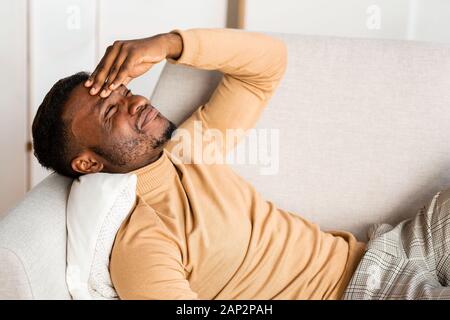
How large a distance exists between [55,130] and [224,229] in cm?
40

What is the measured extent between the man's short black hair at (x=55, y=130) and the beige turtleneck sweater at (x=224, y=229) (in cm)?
16

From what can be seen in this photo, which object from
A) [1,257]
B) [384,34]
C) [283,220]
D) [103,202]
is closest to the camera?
[1,257]

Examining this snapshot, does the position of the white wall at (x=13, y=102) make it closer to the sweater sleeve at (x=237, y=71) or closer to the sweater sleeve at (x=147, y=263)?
the sweater sleeve at (x=237, y=71)

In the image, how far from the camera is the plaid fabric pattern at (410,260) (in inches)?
60.9

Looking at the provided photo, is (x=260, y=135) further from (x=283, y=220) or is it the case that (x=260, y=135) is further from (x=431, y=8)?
(x=431, y=8)

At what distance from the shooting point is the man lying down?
4.96 feet

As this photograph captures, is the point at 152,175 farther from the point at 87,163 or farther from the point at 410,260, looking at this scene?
the point at 410,260

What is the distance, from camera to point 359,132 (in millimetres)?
1855

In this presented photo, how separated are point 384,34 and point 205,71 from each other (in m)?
0.93

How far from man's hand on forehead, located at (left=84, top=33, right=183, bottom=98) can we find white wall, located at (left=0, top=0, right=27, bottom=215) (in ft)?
4.20

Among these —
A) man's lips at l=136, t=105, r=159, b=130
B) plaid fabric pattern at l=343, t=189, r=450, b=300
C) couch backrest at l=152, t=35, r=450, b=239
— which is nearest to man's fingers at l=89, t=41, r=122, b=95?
man's lips at l=136, t=105, r=159, b=130

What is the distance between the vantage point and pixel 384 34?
8.46 feet
